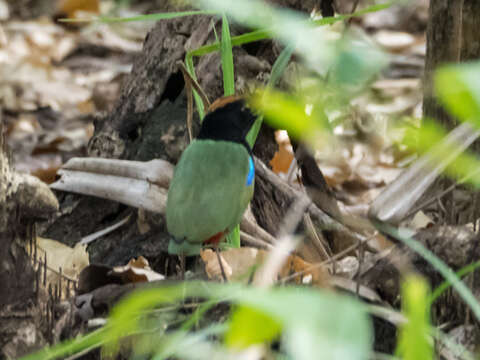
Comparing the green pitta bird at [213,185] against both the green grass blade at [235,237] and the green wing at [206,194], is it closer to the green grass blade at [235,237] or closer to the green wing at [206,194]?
the green wing at [206,194]

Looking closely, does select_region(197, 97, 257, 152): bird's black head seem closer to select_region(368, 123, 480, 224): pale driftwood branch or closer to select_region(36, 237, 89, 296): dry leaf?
select_region(368, 123, 480, 224): pale driftwood branch

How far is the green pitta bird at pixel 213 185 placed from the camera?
2.07 metres

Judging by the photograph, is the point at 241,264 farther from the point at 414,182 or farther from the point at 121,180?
the point at 121,180

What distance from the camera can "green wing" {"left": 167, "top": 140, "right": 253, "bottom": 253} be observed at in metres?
2.07

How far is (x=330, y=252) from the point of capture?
2.54 m

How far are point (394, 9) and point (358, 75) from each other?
749cm

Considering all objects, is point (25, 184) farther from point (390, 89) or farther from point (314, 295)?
point (390, 89)

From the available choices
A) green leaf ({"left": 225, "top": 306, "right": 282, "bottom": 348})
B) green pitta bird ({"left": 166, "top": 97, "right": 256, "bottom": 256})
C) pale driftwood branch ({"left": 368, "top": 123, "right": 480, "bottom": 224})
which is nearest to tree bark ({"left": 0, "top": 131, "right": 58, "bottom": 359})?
green pitta bird ({"left": 166, "top": 97, "right": 256, "bottom": 256})

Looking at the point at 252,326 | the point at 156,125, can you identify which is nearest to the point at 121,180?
the point at 156,125

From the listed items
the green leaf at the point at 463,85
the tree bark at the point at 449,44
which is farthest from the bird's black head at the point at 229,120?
the green leaf at the point at 463,85

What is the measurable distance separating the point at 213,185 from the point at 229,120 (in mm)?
250

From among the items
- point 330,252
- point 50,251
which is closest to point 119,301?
point 50,251

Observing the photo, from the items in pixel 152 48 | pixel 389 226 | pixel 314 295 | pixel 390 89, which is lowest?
pixel 390 89

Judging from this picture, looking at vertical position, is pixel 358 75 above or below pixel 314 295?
above
